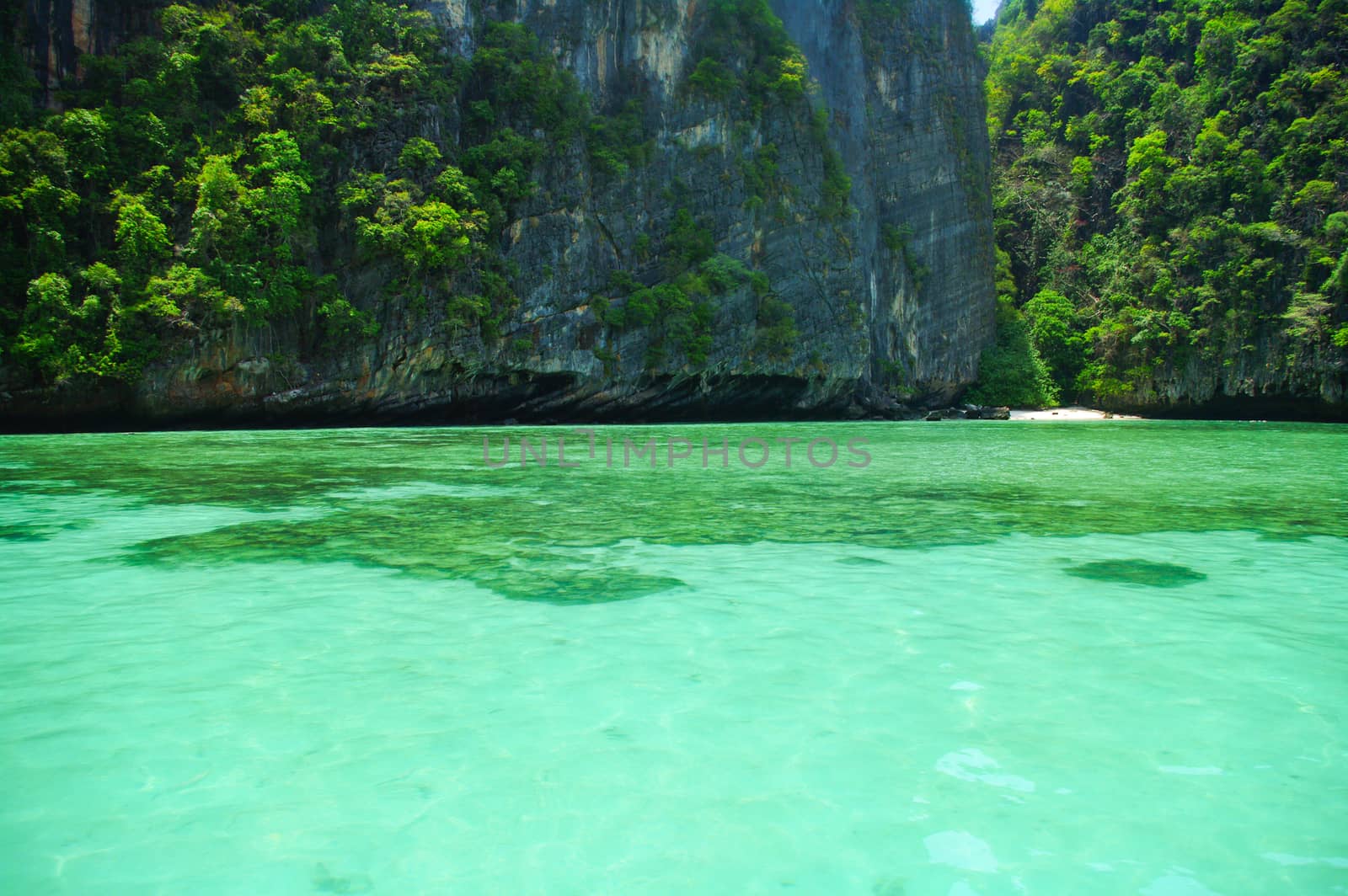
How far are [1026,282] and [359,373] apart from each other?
117ft

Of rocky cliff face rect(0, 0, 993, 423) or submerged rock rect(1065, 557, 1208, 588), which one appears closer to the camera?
submerged rock rect(1065, 557, 1208, 588)

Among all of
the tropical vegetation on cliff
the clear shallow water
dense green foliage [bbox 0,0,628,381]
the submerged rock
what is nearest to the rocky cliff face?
the tropical vegetation on cliff

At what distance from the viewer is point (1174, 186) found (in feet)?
113

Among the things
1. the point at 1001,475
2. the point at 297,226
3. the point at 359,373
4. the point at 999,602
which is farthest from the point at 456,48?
the point at 999,602

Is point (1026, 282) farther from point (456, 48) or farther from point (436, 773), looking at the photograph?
point (436, 773)

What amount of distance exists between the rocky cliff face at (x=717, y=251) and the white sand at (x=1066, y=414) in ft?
13.1

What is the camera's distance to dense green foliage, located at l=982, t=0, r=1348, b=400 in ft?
98.8

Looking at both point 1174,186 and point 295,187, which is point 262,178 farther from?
point 1174,186

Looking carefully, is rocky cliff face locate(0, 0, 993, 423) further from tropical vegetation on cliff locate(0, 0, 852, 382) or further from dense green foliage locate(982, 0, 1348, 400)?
dense green foliage locate(982, 0, 1348, 400)

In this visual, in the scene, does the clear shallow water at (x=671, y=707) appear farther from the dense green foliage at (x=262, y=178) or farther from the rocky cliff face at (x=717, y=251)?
the rocky cliff face at (x=717, y=251)

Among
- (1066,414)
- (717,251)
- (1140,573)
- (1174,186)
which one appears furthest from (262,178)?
(1174,186)

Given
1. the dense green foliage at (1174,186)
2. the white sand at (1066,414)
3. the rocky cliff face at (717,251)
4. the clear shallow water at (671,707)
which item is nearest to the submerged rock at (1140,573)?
the clear shallow water at (671,707)

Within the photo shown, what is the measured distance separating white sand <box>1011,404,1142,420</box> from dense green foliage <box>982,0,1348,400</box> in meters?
1.02

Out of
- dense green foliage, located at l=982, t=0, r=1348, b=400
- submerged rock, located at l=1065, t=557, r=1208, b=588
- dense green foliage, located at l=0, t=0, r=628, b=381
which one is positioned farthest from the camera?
dense green foliage, located at l=982, t=0, r=1348, b=400
